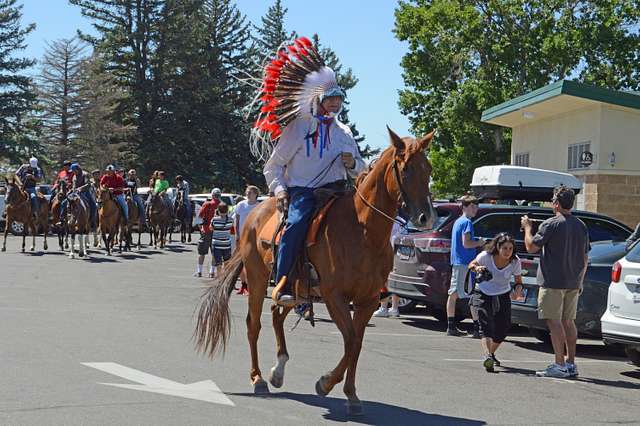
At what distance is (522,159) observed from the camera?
30.5m

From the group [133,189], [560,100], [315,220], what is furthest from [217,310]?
[133,189]

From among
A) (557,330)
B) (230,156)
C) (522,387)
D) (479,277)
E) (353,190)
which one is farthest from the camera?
(230,156)

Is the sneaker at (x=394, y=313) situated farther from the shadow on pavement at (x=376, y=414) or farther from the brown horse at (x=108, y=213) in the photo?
the brown horse at (x=108, y=213)

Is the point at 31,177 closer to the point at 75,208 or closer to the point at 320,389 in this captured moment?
the point at 75,208

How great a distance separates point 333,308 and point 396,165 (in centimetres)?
131

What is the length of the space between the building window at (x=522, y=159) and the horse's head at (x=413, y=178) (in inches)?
894

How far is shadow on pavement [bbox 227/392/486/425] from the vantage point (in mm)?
7422

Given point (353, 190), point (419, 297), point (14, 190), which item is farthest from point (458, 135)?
point (353, 190)

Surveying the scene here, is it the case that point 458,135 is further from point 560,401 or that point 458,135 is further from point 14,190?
point 560,401

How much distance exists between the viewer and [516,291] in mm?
11164

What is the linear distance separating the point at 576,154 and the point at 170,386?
62.8ft

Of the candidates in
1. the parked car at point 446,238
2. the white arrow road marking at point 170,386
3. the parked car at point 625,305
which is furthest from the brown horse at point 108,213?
the parked car at point 625,305

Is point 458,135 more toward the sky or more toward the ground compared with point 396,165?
more toward the sky

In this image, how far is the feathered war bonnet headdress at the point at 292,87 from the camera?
8.64m
